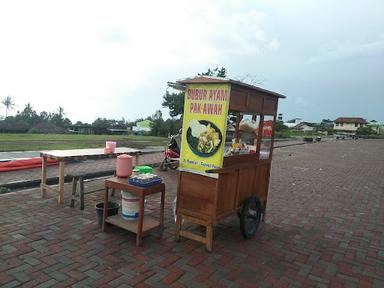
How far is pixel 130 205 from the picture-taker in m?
4.47

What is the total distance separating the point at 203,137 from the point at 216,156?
1.03 ft

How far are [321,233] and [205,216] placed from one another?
2276 mm

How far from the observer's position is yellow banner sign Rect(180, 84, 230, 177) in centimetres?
387

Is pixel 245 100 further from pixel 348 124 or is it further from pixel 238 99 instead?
pixel 348 124

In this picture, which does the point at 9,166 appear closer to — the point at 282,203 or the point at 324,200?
the point at 282,203

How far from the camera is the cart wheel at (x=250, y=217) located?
4.49 meters

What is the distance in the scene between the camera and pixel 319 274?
3670mm

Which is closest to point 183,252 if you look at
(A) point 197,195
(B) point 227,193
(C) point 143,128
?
(A) point 197,195

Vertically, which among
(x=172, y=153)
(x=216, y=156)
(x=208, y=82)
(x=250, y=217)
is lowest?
(x=250, y=217)

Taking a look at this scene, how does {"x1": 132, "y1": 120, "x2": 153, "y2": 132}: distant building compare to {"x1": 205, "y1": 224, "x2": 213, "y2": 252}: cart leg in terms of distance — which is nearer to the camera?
{"x1": 205, "y1": 224, "x2": 213, "y2": 252}: cart leg

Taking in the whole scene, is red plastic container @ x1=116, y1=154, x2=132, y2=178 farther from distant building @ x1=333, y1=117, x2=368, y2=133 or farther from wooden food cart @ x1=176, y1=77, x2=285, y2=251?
distant building @ x1=333, y1=117, x2=368, y2=133

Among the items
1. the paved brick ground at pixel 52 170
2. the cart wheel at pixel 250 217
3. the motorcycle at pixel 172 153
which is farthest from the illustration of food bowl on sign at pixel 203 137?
the motorcycle at pixel 172 153

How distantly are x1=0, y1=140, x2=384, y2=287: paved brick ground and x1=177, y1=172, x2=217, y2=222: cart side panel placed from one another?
19.6 inches

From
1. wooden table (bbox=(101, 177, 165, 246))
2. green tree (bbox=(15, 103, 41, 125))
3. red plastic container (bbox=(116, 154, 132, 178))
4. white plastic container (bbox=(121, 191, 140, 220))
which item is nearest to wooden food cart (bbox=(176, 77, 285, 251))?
wooden table (bbox=(101, 177, 165, 246))
